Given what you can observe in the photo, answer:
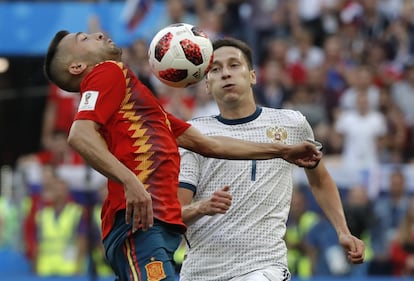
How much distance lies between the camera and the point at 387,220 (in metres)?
12.8

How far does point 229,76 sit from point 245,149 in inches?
35.0

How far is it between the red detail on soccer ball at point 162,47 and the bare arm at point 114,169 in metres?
0.93

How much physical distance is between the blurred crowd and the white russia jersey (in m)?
5.34

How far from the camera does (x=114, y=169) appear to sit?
5.64 metres

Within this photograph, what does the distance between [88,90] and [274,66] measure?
361 inches

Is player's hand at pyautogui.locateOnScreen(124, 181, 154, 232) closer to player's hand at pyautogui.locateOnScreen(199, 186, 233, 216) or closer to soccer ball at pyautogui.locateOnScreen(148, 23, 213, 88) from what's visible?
player's hand at pyautogui.locateOnScreen(199, 186, 233, 216)

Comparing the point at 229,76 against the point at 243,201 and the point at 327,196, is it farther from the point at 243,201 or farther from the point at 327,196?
the point at 327,196

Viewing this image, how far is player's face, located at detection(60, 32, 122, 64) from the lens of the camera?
614cm

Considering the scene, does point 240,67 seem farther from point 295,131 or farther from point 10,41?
point 10,41

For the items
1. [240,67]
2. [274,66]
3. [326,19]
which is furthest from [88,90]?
[326,19]

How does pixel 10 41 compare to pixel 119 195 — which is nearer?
pixel 119 195

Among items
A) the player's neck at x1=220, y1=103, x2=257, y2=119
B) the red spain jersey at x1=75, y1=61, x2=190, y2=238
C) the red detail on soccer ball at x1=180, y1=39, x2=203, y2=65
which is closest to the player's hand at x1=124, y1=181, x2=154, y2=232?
the red spain jersey at x1=75, y1=61, x2=190, y2=238

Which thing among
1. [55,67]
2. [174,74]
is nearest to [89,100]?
[55,67]

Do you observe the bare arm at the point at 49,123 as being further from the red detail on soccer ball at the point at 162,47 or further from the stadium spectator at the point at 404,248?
the red detail on soccer ball at the point at 162,47
